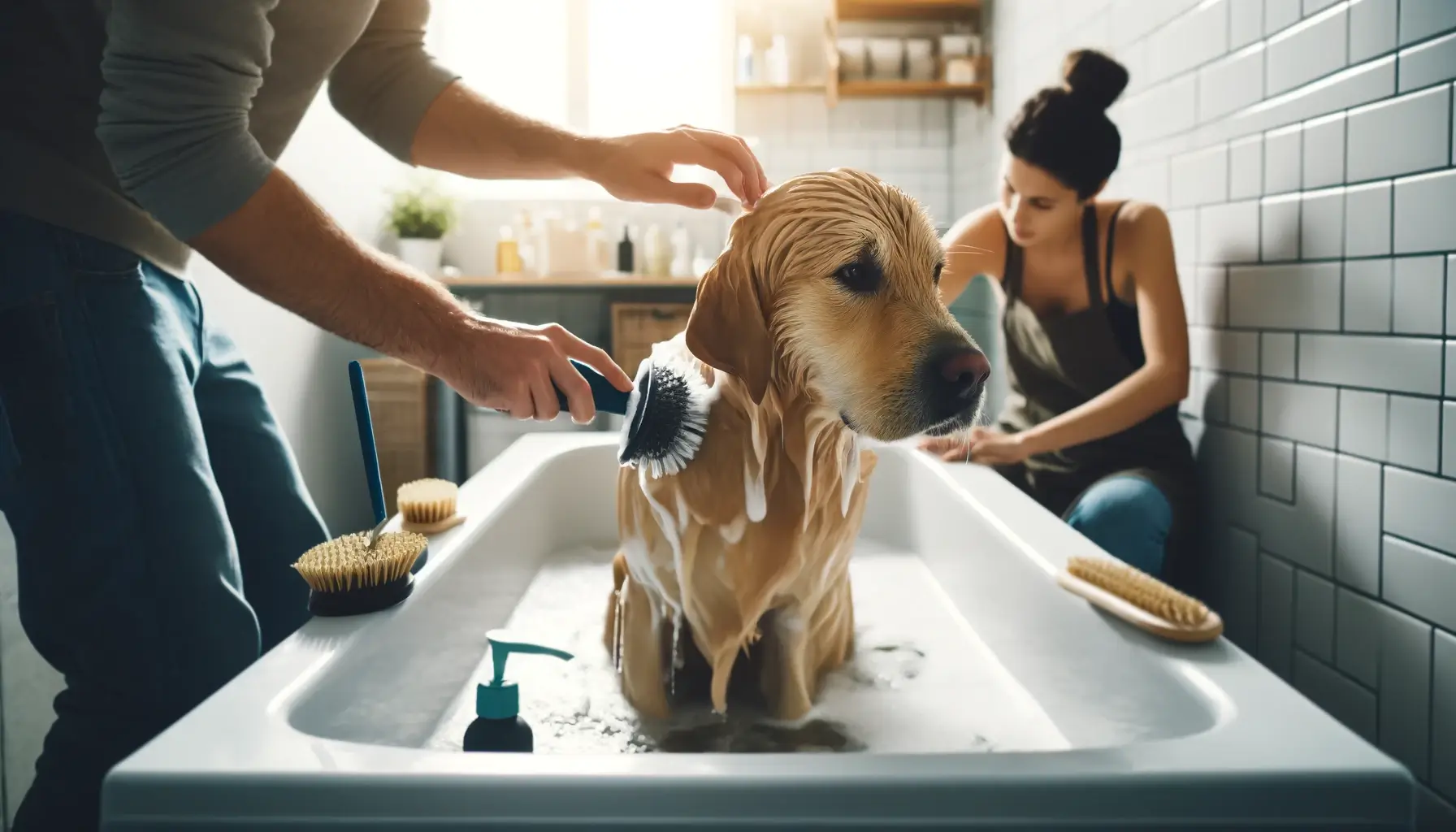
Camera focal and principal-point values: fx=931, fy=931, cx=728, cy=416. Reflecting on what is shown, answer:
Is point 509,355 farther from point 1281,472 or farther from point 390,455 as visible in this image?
point 390,455

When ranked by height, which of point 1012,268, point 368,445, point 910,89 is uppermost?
point 910,89

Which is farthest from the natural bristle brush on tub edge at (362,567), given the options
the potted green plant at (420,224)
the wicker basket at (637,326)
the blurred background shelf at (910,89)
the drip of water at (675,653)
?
the blurred background shelf at (910,89)

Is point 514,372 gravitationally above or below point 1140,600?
above

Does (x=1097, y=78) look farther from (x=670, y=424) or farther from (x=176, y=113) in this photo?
(x=176, y=113)

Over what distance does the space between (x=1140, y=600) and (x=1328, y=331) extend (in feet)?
2.39

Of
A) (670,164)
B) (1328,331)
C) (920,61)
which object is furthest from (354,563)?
(920,61)

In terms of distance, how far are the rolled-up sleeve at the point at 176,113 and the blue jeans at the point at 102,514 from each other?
0.20 metres

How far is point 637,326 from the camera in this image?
342 centimetres

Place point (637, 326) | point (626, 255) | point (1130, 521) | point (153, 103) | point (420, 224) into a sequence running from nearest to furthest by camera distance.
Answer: point (153, 103) → point (1130, 521) → point (637, 326) → point (420, 224) → point (626, 255)

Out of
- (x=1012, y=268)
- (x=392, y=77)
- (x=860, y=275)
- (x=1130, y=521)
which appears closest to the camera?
(x=860, y=275)

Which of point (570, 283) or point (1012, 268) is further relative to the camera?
point (570, 283)

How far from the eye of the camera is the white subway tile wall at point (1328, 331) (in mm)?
1223

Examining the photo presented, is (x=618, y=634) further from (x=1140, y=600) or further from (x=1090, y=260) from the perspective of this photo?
(x=1090, y=260)

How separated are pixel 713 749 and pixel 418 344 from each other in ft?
1.84
